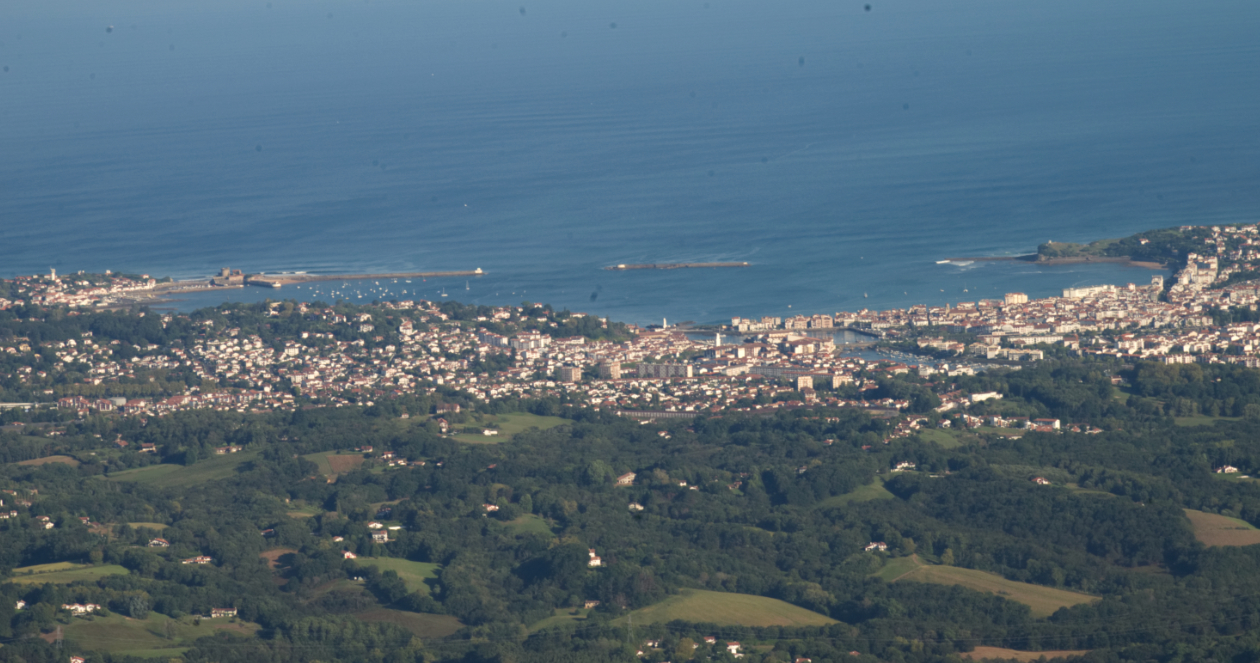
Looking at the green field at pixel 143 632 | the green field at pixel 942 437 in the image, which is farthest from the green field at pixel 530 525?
the green field at pixel 942 437

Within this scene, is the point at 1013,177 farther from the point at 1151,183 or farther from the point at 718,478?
the point at 718,478

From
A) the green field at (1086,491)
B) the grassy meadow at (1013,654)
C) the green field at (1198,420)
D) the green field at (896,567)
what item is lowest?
the grassy meadow at (1013,654)

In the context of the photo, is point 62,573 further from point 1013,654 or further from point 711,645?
point 1013,654

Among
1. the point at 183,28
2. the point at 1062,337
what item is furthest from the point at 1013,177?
the point at 183,28

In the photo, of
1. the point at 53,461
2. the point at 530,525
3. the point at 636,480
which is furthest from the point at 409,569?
the point at 53,461

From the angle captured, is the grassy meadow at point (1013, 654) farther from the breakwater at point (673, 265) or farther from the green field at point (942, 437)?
the breakwater at point (673, 265)
